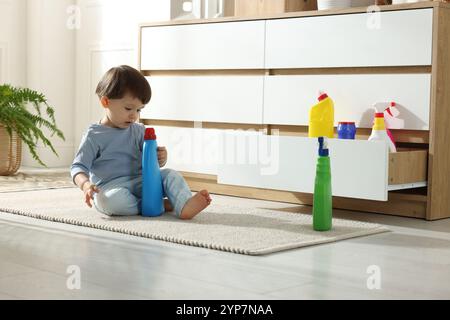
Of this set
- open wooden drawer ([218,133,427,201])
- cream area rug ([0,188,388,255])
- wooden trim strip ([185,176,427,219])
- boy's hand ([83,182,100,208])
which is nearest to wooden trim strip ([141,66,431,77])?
open wooden drawer ([218,133,427,201])

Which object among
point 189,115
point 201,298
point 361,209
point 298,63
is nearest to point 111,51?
point 189,115

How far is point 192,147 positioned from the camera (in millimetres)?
2805

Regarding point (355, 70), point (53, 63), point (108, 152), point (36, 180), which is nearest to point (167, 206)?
point (108, 152)

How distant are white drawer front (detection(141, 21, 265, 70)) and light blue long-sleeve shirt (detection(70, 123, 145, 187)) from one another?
1.92ft

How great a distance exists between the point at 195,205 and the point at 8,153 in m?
1.50

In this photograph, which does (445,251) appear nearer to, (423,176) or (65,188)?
(423,176)

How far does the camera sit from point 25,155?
3.91 meters

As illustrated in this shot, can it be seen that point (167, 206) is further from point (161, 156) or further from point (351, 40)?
point (351, 40)

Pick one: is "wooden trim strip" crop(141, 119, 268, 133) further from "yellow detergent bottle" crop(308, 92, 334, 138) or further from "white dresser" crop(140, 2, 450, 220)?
"yellow detergent bottle" crop(308, 92, 334, 138)

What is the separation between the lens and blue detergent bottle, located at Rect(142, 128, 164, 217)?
2121 millimetres

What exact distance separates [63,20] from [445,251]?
2.64 meters

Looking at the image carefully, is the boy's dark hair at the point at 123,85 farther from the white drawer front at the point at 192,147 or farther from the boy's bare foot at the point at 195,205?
the white drawer front at the point at 192,147

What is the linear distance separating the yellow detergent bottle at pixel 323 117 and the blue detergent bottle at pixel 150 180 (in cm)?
52

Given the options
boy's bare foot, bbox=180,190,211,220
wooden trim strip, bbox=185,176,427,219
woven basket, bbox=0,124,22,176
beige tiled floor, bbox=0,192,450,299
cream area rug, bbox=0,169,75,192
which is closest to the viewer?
beige tiled floor, bbox=0,192,450,299
